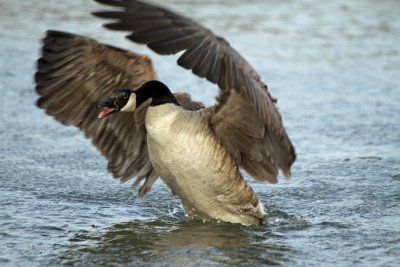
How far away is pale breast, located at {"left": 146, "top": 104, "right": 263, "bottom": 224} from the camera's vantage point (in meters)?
5.74

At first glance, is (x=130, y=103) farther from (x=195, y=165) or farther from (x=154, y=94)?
(x=195, y=165)

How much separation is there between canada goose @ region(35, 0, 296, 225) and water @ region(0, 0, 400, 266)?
0.33 m

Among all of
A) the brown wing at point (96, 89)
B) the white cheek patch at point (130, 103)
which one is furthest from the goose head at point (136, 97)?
the brown wing at point (96, 89)

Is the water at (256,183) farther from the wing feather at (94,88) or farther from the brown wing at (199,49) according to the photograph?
the brown wing at (199,49)

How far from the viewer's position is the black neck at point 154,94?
19.0ft

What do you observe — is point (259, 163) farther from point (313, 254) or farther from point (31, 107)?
point (31, 107)

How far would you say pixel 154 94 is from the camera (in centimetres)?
581

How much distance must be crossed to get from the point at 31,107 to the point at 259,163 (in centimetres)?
387

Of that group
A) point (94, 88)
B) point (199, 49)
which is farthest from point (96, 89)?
point (199, 49)

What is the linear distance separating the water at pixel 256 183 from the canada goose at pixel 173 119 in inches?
13.2

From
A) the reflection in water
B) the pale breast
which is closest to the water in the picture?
the reflection in water

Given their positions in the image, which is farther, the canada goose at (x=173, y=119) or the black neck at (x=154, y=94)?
the black neck at (x=154, y=94)

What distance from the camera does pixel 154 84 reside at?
5828mm

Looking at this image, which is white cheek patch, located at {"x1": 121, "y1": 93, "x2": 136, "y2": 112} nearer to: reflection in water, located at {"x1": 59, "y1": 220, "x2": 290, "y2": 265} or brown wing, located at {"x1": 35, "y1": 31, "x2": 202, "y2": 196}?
brown wing, located at {"x1": 35, "y1": 31, "x2": 202, "y2": 196}
